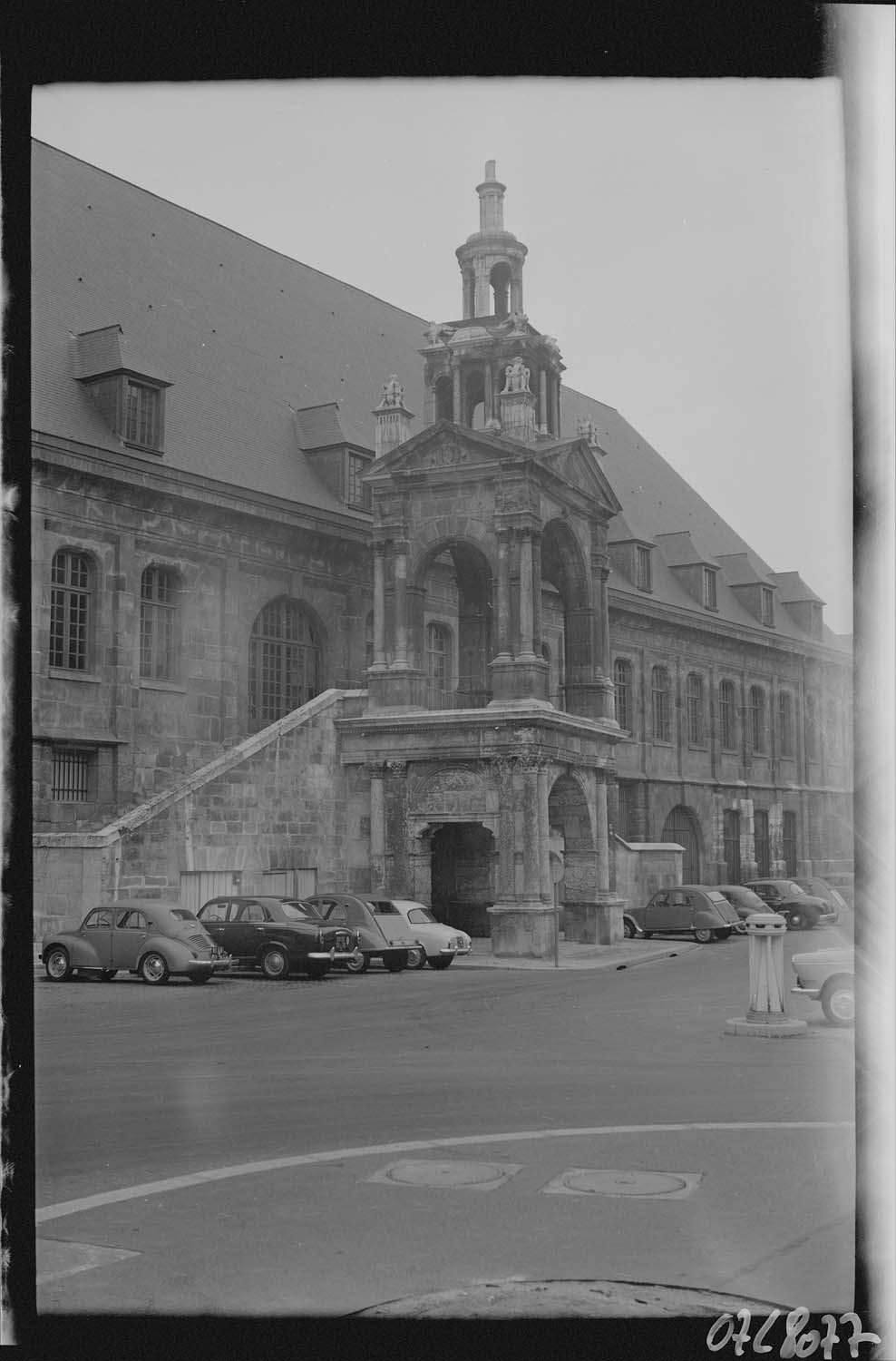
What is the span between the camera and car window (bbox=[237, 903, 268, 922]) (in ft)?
81.0

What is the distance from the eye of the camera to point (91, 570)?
Answer: 1196 inches

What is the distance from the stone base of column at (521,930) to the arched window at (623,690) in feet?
51.5

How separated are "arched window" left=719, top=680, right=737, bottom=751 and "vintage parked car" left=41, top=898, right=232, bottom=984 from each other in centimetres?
2292

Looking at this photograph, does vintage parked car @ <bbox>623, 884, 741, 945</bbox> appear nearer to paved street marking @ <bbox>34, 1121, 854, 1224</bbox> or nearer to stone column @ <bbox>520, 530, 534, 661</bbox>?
stone column @ <bbox>520, 530, 534, 661</bbox>

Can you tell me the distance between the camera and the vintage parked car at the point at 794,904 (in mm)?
22172

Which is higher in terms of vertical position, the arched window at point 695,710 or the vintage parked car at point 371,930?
the arched window at point 695,710

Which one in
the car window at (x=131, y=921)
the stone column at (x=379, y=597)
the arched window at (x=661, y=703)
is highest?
the stone column at (x=379, y=597)

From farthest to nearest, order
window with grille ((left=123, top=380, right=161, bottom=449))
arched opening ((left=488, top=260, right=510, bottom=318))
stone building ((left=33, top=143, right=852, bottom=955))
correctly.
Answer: arched opening ((left=488, top=260, right=510, bottom=318)), window with grille ((left=123, top=380, right=161, bottom=449)), stone building ((left=33, top=143, right=852, bottom=955))

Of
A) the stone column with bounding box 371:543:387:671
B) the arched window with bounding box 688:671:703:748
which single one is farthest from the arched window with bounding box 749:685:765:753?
the stone column with bounding box 371:543:387:671

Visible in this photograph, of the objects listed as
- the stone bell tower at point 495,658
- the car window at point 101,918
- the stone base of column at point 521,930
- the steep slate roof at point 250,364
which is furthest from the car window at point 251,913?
the steep slate roof at point 250,364

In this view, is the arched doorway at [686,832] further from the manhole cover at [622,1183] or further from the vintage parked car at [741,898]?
the manhole cover at [622,1183]

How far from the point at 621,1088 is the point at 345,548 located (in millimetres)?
26287

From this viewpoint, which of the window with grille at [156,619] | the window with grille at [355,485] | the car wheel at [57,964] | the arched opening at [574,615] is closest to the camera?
the car wheel at [57,964]

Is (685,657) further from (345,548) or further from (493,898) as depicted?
(493,898)
